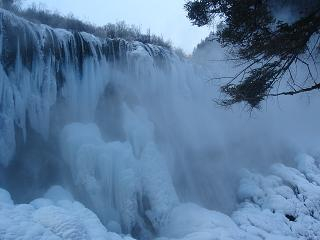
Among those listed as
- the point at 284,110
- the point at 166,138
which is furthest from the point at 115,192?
the point at 284,110

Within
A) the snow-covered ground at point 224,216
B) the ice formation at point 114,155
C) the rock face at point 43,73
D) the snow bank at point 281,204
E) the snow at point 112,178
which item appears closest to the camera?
the snow-covered ground at point 224,216

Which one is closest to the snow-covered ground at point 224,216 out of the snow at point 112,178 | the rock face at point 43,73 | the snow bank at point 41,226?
the snow bank at point 41,226

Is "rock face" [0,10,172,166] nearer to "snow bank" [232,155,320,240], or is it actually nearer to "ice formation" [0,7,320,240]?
"ice formation" [0,7,320,240]

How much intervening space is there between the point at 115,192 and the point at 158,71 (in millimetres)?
6572

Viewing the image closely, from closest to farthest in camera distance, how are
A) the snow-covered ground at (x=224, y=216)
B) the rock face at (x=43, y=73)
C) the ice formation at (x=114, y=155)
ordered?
1. the snow-covered ground at (x=224, y=216)
2. the rock face at (x=43, y=73)
3. the ice formation at (x=114, y=155)

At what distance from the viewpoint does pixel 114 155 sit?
454 inches

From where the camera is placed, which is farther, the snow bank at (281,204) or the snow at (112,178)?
the snow bank at (281,204)

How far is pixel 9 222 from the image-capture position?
16.8ft

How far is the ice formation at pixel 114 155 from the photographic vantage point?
993 cm

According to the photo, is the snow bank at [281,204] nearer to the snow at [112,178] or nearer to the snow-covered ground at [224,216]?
the snow-covered ground at [224,216]

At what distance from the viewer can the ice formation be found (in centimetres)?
993

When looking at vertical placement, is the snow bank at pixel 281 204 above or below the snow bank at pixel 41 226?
above

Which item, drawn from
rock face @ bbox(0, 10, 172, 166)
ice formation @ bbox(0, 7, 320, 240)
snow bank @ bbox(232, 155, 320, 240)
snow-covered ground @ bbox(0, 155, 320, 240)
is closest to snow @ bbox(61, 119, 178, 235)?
ice formation @ bbox(0, 7, 320, 240)

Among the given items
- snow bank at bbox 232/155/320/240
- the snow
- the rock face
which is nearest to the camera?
the rock face
